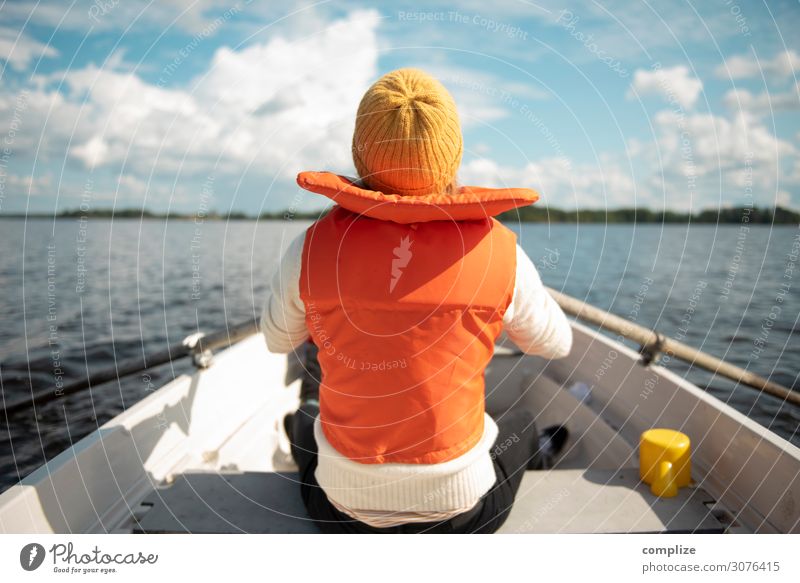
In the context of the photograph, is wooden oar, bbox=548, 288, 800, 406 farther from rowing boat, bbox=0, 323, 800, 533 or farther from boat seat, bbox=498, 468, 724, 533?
boat seat, bbox=498, 468, 724, 533

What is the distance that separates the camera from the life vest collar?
1.25 meters

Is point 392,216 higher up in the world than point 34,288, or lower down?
higher up

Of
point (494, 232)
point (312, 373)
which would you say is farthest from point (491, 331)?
point (312, 373)

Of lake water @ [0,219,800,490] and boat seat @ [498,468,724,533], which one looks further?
lake water @ [0,219,800,490]

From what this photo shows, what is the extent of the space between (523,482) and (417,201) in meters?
1.23

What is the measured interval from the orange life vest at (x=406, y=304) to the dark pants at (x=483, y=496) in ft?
0.75

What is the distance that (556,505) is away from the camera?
1923 millimetres

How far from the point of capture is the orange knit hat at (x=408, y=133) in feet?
4.22

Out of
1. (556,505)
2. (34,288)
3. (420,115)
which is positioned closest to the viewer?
(420,115)

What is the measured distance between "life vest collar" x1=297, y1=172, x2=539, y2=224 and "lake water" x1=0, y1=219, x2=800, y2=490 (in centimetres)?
37

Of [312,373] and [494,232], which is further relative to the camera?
[312,373]

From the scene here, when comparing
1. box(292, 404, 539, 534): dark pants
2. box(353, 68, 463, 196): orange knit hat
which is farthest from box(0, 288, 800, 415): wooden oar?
box(353, 68, 463, 196): orange knit hat
